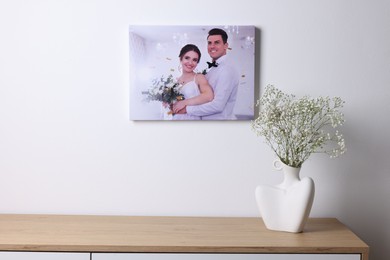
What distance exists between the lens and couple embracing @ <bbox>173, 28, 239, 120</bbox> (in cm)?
230

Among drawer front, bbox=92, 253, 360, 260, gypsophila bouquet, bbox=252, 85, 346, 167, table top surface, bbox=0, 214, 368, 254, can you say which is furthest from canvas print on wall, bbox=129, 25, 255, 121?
drawer front, bbox=92, 253, 360, 260

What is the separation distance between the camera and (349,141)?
2.36m

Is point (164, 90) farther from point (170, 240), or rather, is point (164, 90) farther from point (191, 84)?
point (170, 240)

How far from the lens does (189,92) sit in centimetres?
232

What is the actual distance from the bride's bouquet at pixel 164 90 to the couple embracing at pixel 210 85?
3 cm

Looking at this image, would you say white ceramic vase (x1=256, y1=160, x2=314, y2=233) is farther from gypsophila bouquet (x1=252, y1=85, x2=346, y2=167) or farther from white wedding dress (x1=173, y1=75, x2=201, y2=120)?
white wedding dress (x1=173, y1=75, x2=201, y2=120)

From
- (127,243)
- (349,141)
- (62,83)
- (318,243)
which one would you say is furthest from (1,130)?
(349,141)

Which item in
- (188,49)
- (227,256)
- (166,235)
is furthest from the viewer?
(188,49)

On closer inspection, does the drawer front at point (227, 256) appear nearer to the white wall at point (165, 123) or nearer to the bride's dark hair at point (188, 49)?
the white wall at point (165, 123)

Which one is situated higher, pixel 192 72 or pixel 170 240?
pixel 192 72

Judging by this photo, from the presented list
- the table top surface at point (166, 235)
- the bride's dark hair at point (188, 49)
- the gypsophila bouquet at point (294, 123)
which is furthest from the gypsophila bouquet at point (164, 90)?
the table top surface at point (166, 235)

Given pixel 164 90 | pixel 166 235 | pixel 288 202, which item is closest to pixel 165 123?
pixel 164 90

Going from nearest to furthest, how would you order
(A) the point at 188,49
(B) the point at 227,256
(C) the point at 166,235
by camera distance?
(B) the point at 227,256 → (C) the point at 166,235 → (A) the point at 188,49

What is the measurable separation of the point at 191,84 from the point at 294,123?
1.84ft
